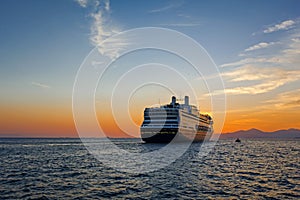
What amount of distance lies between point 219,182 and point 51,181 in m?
17.2

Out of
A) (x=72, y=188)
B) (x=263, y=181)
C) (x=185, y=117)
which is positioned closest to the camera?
(x=72, y=188)

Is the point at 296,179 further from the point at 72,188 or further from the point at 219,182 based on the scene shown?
the point at 72,188

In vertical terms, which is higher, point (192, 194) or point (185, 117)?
point (185, 117)

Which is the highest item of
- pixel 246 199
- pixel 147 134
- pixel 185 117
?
pixel 185 117

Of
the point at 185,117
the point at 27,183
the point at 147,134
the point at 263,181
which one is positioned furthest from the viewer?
the point at 185,117

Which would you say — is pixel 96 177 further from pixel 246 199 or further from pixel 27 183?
pixel 246 199

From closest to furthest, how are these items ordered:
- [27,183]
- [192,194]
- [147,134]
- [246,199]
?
[246,199], [192,194], [27,183], [147,134]

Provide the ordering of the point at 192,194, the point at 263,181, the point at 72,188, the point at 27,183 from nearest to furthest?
the point at 192,194
the point at 72,188
the point at 27,183
the point at 263,181

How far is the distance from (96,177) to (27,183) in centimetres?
710

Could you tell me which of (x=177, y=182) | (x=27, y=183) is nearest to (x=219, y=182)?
(x=177, y=182)

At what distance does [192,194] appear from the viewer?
24.5 metres

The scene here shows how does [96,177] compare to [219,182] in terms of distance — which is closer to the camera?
[219,182]

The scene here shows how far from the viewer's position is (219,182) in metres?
30.2

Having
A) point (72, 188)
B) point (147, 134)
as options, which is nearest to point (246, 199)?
point (72, 188)
